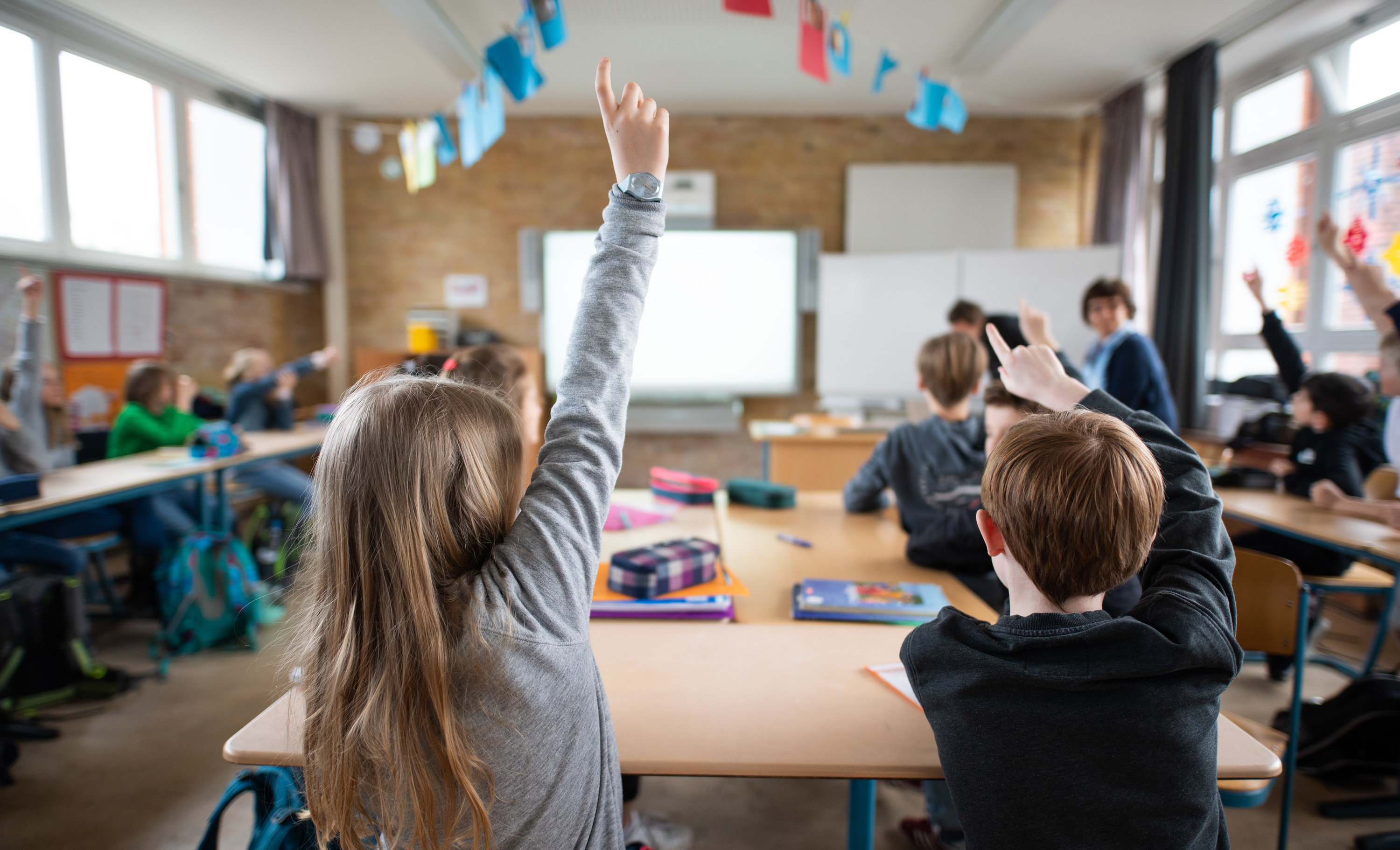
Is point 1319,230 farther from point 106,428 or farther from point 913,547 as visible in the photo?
point 106,428

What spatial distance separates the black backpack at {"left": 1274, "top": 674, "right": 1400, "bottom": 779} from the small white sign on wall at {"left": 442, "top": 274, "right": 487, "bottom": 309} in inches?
200

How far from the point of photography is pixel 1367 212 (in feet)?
11.5

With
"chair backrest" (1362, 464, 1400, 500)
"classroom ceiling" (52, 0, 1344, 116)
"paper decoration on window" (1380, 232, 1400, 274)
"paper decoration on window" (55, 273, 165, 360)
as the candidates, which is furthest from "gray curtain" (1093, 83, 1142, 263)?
"paper decoration on window" (55, 273, 165, 360)

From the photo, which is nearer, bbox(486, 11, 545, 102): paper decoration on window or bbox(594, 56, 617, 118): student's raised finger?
bbox(594, 56, 617, 118): student's raised finger

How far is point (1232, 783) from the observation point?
3.43 feet

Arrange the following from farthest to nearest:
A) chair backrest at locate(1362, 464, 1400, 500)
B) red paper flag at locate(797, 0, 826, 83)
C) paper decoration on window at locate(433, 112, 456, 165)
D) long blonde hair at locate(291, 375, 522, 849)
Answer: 1. paper decoration on window at locate(433, 112, 456, 165)
2. red paper flag at locate(797, 0, 826, 83)
3. chair backrest at locate(1362, 464, 1400, 500)
4. long blonde hair at locate(291, 375, 522, 849)

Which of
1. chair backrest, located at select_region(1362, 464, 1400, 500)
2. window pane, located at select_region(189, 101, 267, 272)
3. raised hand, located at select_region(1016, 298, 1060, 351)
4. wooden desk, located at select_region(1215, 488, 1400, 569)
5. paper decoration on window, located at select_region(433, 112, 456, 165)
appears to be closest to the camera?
raised hand, located at select_region(1016, 298, 1060, 351)

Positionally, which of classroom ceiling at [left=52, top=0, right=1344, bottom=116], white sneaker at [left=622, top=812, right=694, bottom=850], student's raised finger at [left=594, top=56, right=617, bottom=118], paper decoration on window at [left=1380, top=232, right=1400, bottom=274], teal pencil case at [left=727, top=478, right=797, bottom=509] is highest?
classroom ceiling at [left=52, top=0, right=1344, bottom=116]

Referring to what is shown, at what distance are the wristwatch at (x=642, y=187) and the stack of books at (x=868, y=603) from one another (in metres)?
0.91

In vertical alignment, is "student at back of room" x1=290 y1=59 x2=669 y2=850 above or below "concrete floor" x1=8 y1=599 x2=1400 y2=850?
above

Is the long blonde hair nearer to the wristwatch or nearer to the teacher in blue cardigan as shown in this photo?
the wristwatch

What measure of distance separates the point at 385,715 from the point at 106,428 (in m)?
3.95

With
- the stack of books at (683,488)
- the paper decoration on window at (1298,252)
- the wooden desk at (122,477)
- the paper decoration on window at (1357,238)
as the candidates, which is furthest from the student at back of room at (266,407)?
the paper decoration on window at (1298,252)

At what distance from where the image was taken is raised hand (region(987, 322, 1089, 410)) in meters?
1.04
